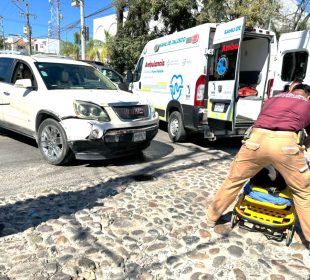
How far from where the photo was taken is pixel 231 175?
11.6 feet

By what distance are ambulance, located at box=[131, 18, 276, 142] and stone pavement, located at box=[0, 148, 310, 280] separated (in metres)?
2.31

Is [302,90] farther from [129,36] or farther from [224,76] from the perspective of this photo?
[129,36]

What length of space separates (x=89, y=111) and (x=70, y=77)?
134 centimetres

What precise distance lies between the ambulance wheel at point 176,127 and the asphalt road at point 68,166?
0.49 ft

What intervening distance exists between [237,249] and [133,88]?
752cm

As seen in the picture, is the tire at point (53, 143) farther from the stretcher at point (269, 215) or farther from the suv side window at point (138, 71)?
the suv side window at point (138, 71)

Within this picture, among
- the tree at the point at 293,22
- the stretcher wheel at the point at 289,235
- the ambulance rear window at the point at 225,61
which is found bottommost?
the stretcher wheel at the point at 289,235

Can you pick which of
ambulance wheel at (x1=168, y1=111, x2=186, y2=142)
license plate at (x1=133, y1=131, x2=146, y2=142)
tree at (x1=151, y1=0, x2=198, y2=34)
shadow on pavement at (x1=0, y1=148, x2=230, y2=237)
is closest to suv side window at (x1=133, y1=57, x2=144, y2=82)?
ambulance wheel at (x1=168, y1=111, x2=186, y2=142)

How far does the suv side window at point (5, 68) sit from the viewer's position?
689 centimetres

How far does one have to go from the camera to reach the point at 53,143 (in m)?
5.74

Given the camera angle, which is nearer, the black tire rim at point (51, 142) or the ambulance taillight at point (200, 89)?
the black tire rim at point (51, 142)

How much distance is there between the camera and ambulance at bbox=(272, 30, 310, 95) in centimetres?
801

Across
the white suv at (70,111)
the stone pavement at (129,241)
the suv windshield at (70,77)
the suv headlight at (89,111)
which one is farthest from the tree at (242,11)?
the stone pavement at (129,241)

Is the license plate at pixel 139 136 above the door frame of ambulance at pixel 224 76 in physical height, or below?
below
